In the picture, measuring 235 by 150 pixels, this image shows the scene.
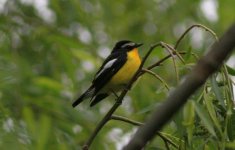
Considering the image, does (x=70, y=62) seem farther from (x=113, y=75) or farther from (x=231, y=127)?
(x=231, y=127)

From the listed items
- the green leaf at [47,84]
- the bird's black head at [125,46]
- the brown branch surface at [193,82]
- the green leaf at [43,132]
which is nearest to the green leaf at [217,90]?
the brown branch surface at [193,82]

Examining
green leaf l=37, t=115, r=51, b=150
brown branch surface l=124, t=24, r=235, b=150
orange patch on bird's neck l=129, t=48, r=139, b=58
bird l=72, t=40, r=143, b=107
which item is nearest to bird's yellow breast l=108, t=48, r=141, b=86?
bird l=72, t=40, r=143, b=107

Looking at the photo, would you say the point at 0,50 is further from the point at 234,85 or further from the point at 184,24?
the point at 184,24

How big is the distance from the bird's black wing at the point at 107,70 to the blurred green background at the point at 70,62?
135mm

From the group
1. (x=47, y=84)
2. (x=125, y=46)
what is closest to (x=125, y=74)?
(x=125, y=46)

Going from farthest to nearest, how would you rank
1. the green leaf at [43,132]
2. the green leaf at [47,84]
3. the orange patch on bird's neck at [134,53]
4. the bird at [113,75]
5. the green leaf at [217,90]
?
the orange patch on bird's neck at [134,53], the bird at [113,75], the green leaf at [47,84], the green leaf at [43,132], the green leaf at [217,90]

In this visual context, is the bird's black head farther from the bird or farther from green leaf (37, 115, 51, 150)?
green leaf (37, 115, 51, 150)

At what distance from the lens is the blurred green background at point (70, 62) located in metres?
3.41

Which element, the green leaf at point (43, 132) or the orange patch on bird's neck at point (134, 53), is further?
the orange patch on bird's neck at point (134, 53)

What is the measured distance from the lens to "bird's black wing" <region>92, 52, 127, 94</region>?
4.33m

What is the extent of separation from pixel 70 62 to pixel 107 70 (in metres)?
0.28

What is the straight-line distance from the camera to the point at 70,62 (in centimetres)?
427

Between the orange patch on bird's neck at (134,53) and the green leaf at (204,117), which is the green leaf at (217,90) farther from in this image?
the orange patch on bird's neck at (134,53)

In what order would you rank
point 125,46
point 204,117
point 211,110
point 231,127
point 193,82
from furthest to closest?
point 125,46 → point 231,127 → point 211,110 → point 204,117 → point 193,82
